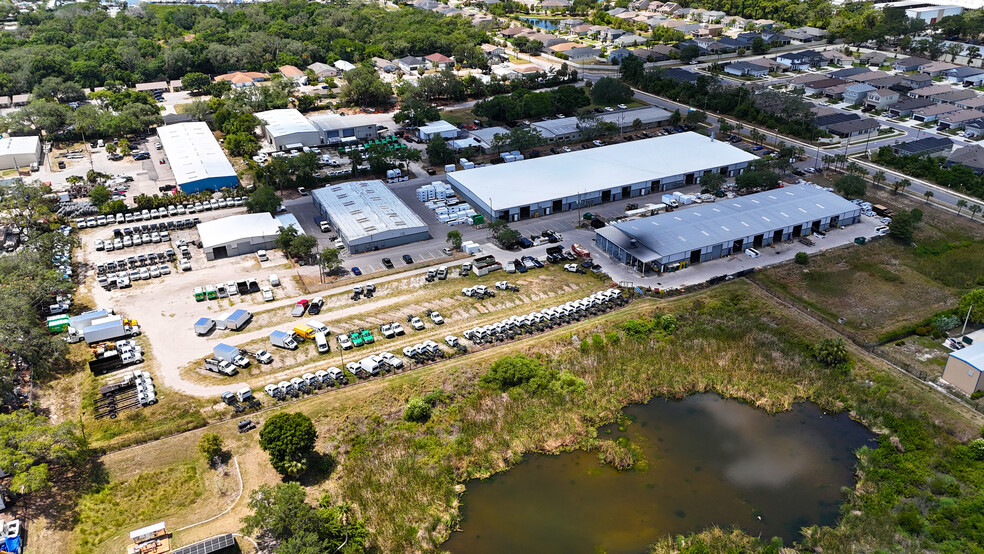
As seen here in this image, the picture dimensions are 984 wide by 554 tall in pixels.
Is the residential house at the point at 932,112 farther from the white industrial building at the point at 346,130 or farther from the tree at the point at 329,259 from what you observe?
the tree at the point at 329,259

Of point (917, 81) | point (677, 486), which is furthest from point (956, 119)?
point (677, 486)

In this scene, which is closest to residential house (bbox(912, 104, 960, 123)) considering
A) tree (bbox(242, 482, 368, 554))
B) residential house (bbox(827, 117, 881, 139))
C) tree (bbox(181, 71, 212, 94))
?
residential house (bbox(827, 117, 881, 139))

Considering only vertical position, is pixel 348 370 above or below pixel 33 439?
below

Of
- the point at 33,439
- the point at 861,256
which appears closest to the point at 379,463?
the point at 33,439

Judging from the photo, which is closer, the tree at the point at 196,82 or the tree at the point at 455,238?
the tree at the point at 455,238

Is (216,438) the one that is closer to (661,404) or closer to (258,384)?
(258,384)

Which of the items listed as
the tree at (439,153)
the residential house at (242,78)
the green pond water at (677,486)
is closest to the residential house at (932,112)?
the tree at (439,153)
